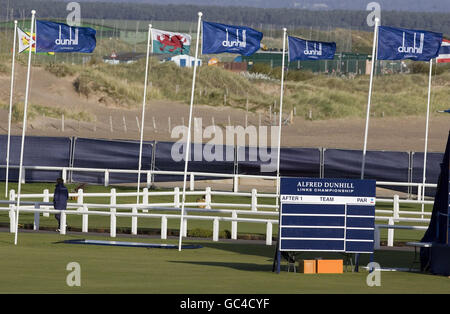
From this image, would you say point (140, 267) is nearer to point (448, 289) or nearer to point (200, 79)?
point (448, 289)

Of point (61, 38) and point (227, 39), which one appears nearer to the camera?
point (227, 39)

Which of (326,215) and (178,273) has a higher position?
(326,215)

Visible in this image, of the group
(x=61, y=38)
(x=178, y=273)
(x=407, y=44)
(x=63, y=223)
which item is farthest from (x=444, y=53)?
(x=178, y=273)

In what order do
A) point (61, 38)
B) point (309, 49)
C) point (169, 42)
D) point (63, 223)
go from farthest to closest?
point (309, 49) → point (169, 42) → point (61, 38) → point (63, 223)

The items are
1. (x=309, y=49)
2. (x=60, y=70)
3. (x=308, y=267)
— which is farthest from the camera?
(x=60, y=70)

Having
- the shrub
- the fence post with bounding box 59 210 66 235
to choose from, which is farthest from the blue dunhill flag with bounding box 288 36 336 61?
the shrub

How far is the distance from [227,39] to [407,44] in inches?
225

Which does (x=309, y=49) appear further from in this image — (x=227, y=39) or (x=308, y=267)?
(x=308, y=267)

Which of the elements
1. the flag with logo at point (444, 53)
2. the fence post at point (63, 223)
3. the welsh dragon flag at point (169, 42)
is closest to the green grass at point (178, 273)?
the fence post at point (63, 223)

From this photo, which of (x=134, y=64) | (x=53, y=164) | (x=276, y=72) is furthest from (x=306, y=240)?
(x=276, y=72)

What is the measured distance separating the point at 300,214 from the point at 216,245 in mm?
5897

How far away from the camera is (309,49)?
3434 cm

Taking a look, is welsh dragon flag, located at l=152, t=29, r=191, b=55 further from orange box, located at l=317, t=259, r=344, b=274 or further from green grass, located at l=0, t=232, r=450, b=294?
orange box, located at l=317, t=259, r=344, b=274

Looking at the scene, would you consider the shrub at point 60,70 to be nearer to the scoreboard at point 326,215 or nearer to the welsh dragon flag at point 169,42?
the welsh dragon flag at point 169,42
